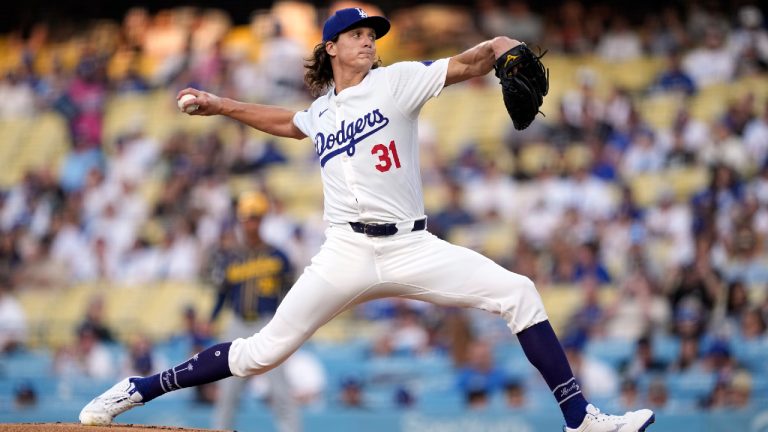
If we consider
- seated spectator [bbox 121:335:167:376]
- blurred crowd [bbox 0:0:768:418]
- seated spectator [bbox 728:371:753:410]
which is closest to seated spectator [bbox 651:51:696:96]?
blurred crowd [bbox 0:0:768:418]

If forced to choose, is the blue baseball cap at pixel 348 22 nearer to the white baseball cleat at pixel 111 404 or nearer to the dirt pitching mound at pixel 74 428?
the white baseball cleat at pixel 111 404

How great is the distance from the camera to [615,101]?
40.7 ft

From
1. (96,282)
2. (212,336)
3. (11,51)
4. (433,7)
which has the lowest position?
(212,336)

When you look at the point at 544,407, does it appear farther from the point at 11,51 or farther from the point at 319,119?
the point at 11,51

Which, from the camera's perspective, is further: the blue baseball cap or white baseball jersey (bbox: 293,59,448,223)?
the blue baseball cap

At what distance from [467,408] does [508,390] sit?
0.41 meters

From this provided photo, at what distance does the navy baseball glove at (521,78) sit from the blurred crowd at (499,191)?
5224 mm

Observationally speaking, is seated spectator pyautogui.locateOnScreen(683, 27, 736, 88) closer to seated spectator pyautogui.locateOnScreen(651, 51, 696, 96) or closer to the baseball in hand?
seated spectator pyautogui.locateOnScreen(651, 51, 696, 96)

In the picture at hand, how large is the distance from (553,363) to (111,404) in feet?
7.25

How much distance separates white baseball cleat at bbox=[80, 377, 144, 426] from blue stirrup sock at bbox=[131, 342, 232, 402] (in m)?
0.05

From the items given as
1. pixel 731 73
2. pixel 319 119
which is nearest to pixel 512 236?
pixel 731 73

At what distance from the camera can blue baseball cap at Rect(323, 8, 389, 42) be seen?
5121 mm

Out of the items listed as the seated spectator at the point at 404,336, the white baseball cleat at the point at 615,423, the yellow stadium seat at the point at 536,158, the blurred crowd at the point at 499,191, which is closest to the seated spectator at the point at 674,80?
the blurred crowd at the point at 499,191

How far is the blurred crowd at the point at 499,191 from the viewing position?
9.82m
